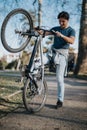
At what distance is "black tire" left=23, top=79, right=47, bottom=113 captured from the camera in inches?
236

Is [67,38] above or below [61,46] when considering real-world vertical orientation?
above

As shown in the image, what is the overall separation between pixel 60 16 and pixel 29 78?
1.40 meters

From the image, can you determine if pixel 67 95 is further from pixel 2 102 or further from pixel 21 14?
pixel 21 14

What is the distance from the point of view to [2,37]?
623cm

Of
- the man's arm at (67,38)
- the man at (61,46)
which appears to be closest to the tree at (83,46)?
the man at (61,46)

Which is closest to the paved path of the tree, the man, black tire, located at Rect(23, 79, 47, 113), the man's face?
black tire, located at Rect(23, 79, 47, 113)

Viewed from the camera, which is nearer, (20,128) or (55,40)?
(20,128)

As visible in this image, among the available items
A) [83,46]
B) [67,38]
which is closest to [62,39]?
[67,38]

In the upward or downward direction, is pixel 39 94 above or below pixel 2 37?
below

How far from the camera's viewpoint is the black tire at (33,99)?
19.6ft

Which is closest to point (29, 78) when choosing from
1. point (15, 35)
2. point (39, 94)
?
point (39, 94)

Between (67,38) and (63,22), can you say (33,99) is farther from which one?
(63,22)

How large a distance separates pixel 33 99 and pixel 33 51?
0.92 meters

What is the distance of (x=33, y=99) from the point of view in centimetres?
646
